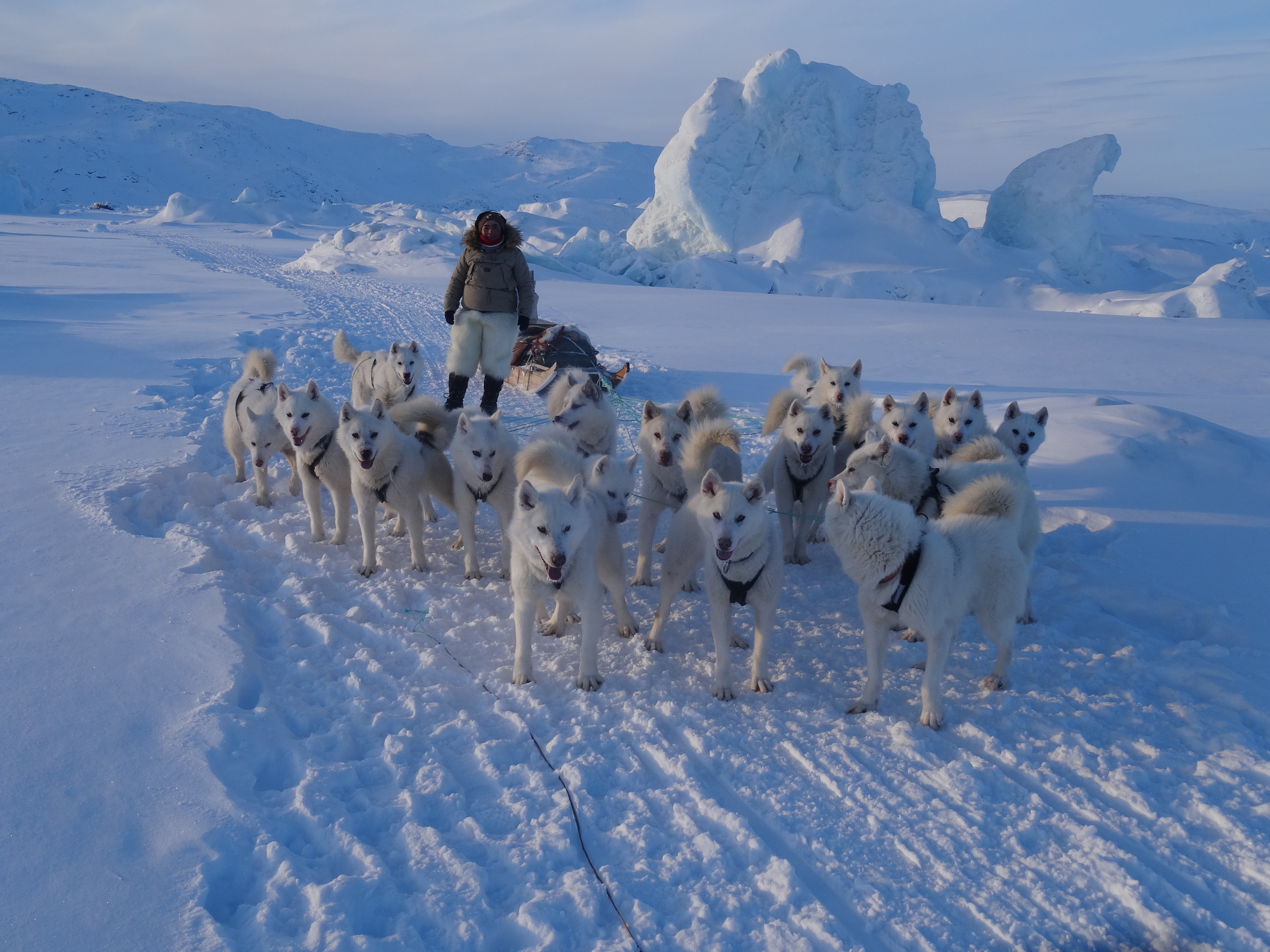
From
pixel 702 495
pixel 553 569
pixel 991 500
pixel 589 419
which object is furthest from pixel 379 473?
pixel 991 500

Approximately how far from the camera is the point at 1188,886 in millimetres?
2318

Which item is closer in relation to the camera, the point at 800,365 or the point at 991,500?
the point at 991,500

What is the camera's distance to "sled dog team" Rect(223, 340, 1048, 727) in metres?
3.19

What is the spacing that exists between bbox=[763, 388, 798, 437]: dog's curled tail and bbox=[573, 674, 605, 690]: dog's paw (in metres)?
2.79

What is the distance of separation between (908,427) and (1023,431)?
764mm

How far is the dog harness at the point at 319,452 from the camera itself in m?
4.65

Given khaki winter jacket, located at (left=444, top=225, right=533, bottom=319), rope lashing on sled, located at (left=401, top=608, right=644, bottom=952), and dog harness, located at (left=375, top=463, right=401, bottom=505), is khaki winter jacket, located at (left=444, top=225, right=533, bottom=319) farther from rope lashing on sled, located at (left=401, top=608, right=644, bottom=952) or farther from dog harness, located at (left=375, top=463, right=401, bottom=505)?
rope lashing on sled, located at (left=401, top=608, right=644, bottom=952)

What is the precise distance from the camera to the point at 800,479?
465 cm

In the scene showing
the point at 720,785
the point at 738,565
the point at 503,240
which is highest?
the point at 503,240

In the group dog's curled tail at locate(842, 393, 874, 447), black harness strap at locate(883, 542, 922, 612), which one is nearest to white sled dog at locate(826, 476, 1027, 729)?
black harness strap at locate(883, 542, 922, 612)

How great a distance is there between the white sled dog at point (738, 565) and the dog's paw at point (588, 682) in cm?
50

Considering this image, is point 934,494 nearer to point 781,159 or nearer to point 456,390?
point 456,390

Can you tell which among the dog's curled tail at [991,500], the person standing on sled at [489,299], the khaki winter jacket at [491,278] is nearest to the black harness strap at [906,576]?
the dog's curled tail at [991,500]

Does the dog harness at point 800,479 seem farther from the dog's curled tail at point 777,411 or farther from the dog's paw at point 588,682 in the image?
the dog's paw at point 588,682
